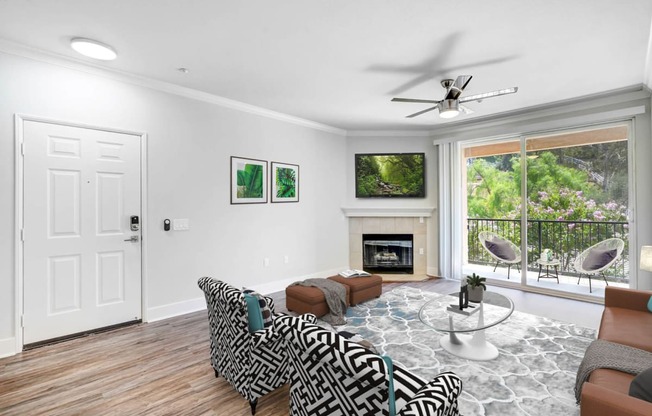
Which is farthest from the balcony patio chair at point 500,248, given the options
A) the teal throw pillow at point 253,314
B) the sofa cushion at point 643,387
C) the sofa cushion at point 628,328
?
the teal throw pillow at point 253,314

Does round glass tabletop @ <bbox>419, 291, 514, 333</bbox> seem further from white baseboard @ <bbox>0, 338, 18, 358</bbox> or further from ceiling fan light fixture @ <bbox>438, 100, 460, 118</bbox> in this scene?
white baseboard @ <bbox>0, 338, 18, 358</bbox>

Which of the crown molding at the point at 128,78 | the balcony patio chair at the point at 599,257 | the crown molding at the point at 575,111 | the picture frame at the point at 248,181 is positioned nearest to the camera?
the crown molding at the point at 128,78

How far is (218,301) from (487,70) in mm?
3405

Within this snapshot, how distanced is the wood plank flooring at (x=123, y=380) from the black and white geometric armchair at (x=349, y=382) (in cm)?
78

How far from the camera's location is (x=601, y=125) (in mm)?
4195

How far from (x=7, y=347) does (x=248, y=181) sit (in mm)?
2922

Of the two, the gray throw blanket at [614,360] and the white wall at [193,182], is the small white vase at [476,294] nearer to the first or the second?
the gray throw blanket at [614,360]

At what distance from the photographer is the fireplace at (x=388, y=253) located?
233 inches

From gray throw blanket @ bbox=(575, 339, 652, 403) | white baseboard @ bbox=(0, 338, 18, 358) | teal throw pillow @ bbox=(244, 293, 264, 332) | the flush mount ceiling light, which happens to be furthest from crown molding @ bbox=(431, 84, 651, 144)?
white baseboard @ bbox=(0, 338, 18, 358)

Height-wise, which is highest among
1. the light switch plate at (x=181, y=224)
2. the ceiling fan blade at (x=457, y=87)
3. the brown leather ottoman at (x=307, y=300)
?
the ceiling fan blade at (x=457, y=87)

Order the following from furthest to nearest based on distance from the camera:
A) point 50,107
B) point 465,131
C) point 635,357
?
point 465,131, point 50,107, point 635,357

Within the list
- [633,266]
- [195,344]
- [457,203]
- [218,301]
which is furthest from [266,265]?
[633,266]

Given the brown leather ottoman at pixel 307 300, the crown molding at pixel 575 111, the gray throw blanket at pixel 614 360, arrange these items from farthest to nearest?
1. the crown molding at pixel 575 111
2. the brown leather ottoman at pixel 307 300
3. the gray throw blanket at pixel 614 360

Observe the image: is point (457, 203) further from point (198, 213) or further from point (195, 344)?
point (195, 344)
